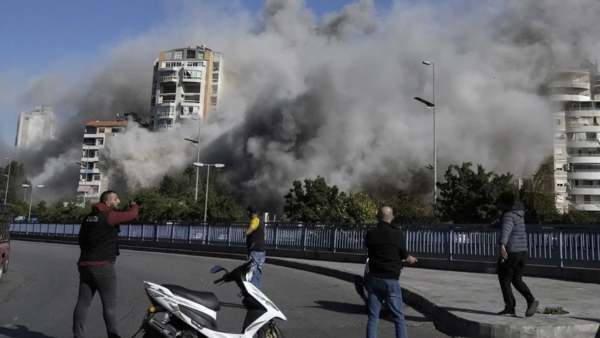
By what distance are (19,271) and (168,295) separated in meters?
11.6

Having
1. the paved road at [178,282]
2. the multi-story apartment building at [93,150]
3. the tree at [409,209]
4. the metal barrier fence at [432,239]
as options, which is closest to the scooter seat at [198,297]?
the paved road at [178,282]

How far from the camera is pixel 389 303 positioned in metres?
5.52

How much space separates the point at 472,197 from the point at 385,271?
32160 mm

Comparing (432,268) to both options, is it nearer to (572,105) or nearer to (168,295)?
(168,295)

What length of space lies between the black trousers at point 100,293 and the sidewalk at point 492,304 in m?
4.10

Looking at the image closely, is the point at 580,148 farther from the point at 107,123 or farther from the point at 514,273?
the point at 107,123

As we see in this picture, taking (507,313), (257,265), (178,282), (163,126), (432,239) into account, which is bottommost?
(178,282)

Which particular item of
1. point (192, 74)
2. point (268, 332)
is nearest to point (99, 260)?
point (268, 332)

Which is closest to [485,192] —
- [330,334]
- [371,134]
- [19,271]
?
[371,134]

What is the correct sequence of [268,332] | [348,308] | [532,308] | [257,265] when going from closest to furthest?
[268,332], [532,308], [348,308], [257,265]

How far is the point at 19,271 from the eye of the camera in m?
14.8

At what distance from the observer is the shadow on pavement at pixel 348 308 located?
8.23 metres

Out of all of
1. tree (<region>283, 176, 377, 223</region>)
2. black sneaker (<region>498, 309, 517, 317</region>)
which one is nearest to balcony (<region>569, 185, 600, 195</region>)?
tree (<region>283, 176, 377, 223</region>)

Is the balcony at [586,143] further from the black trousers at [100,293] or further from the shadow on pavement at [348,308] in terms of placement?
the black trousers at [100,293]
